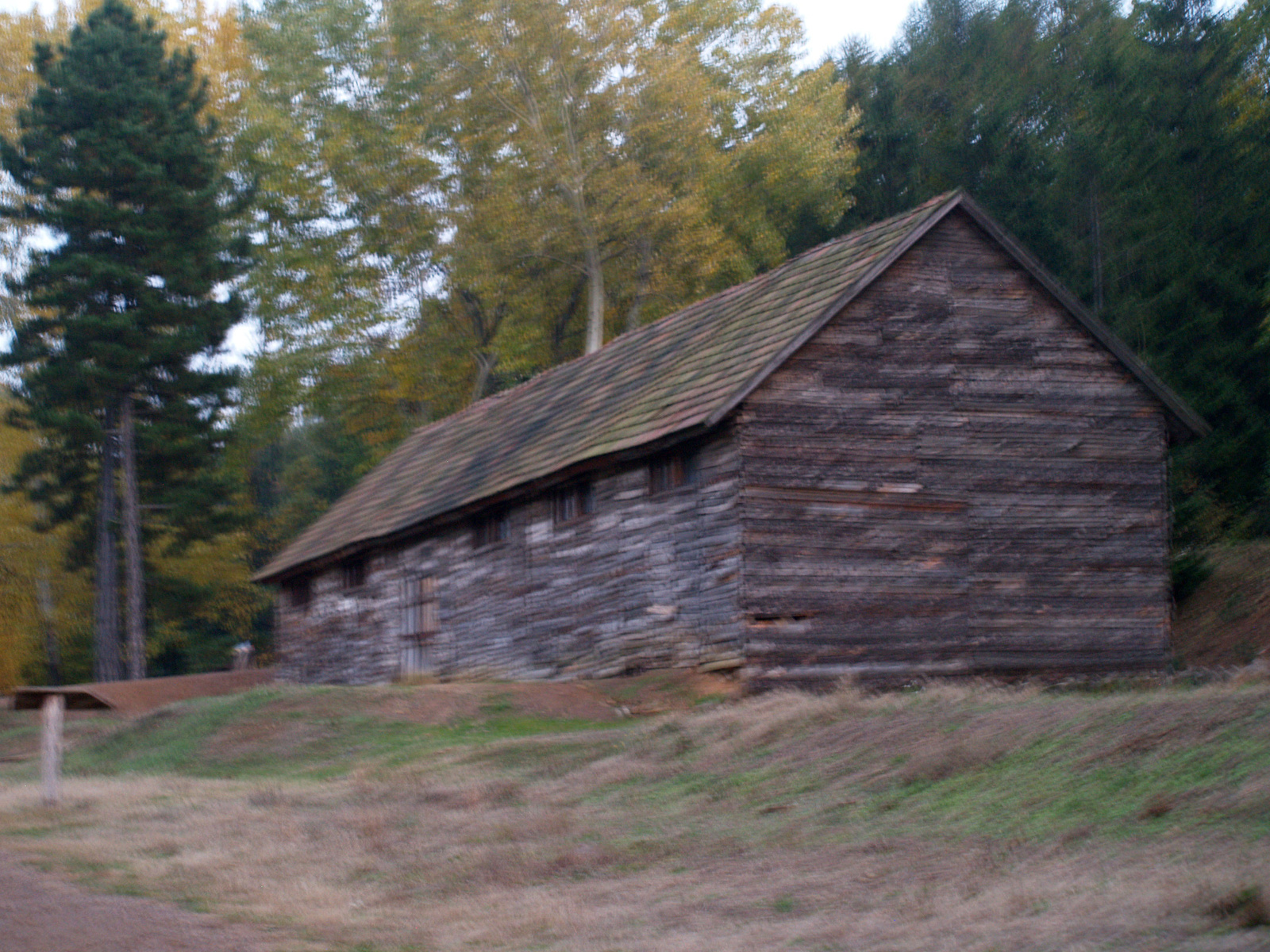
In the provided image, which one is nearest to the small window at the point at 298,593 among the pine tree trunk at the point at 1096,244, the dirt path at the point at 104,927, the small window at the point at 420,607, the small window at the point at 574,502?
the small window at the point at 420,607

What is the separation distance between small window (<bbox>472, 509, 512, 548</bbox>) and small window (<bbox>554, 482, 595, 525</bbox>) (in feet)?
4.84

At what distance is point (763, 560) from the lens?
17516mm

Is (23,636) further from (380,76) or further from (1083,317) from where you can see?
(1083,317)

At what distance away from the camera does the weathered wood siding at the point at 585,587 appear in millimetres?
17867

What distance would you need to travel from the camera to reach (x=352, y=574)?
2738 centimetres

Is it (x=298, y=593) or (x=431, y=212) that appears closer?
(x=298, y=593)

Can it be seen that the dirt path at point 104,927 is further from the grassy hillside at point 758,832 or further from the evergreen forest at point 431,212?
the evergreen forest at point 431,212

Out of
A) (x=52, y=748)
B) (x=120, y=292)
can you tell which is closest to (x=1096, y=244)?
(x=120, y=292)

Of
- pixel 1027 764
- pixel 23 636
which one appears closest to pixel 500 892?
pixel 1027 764

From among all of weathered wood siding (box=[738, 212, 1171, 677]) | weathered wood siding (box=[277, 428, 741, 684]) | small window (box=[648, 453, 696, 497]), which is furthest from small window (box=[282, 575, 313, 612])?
weathered wood siding (box=[738, 212, 1171, 677])

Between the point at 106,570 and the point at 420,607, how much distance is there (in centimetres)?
1407

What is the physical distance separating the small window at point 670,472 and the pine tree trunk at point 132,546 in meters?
19.9

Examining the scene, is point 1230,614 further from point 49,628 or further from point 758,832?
point 49,628

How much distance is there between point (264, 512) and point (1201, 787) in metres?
48.8
